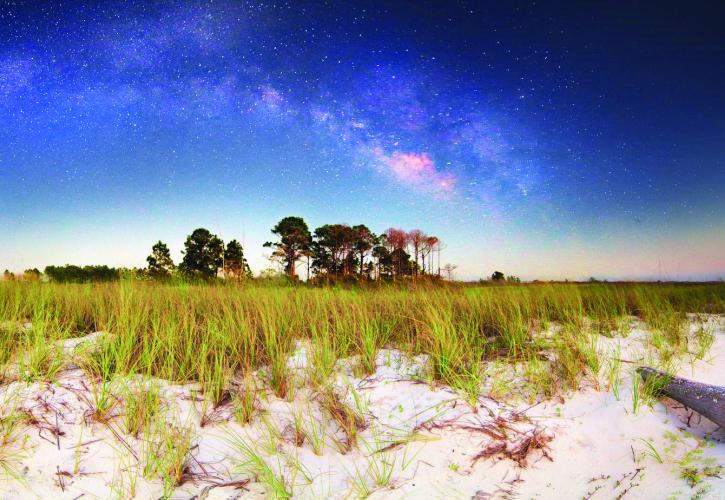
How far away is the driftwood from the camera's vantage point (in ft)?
10.0

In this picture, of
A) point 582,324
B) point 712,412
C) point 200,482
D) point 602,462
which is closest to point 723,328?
point 582,324

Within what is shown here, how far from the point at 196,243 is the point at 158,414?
3658 cm

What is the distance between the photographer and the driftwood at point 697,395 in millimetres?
3055

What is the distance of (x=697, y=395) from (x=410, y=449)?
2.23m

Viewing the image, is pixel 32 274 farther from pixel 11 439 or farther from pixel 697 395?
pixel 697 395

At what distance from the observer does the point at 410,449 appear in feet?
9.68

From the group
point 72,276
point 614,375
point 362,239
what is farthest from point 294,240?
point 614,375

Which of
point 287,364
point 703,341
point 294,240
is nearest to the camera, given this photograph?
point 287,364

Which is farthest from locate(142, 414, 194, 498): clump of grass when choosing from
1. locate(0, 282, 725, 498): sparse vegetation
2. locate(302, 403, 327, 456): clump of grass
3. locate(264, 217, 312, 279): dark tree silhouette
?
locate(264, 217, 312, 279): dark tree silhouette

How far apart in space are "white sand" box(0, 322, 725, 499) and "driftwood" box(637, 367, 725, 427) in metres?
0.10

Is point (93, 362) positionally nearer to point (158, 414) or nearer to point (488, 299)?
point (158, 414)

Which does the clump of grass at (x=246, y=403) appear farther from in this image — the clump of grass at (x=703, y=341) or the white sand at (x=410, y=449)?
the clump of grass at (x=703, y=341)

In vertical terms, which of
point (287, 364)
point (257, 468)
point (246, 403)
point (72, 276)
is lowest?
point (257, 468)

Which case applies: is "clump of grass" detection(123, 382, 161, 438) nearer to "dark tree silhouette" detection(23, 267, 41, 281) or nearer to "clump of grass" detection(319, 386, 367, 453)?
"clump of grass" detection(319, 386, 367, 453)
